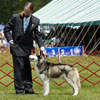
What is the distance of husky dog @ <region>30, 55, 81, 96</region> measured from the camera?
24.3ft

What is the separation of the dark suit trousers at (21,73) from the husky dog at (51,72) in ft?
0.79

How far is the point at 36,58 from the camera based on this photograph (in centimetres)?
737

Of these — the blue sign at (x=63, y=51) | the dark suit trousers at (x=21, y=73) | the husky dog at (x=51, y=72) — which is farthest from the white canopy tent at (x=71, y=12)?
the dark suit trousers at (x=21, y=73)

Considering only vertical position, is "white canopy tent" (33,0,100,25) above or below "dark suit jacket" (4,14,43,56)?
below

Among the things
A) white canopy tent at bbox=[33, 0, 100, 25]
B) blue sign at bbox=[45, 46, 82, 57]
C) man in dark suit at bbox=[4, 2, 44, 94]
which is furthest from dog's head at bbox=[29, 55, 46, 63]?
blue sign at bbox=[45, 46, 82, 57]

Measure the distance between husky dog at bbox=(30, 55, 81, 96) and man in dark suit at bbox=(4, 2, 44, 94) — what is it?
253 mm

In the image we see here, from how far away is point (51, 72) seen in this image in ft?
24.5

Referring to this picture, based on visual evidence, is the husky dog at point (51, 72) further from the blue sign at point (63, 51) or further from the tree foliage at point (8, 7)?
the tree foliage at point (8, 7)

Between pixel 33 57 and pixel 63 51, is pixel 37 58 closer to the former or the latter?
pixel 33 57

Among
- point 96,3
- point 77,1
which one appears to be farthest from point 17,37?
point 77,1

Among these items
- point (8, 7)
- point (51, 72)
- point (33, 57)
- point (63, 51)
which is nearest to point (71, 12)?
point (63, 51)

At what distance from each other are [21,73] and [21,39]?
0.78 metres

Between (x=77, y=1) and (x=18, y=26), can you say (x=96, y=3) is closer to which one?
(x=77, y=1)

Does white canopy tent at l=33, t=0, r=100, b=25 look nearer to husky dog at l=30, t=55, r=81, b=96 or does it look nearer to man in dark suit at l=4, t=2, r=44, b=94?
husky dog at l=30, t=55, r=81, b=96
